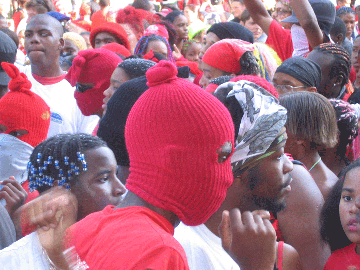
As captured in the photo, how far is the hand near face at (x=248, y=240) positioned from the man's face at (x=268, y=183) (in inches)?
8.5

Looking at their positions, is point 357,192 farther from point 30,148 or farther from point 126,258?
point 30,148

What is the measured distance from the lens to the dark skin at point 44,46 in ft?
15.7

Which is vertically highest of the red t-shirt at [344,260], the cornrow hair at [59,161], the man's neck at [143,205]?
the man's neck at [143,205]

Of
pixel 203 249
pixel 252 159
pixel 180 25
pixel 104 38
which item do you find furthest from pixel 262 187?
pixel 180 25

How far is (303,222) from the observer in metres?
2.45

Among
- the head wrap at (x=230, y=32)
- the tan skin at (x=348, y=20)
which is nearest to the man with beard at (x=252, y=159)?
the head wrap at (x=230, y=32)

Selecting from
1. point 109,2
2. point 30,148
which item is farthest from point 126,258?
point 109,2

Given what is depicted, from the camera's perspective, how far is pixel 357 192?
231 cm

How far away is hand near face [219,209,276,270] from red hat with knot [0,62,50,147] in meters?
2.07

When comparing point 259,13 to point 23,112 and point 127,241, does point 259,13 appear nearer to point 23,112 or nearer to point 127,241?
point 23,112

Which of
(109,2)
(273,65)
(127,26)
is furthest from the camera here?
(109,2)

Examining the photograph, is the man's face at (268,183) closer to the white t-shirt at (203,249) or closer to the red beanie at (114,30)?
the white t-shirt at (203,249)

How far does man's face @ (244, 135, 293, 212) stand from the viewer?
2.03 metres

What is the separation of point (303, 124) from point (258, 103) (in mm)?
1130
